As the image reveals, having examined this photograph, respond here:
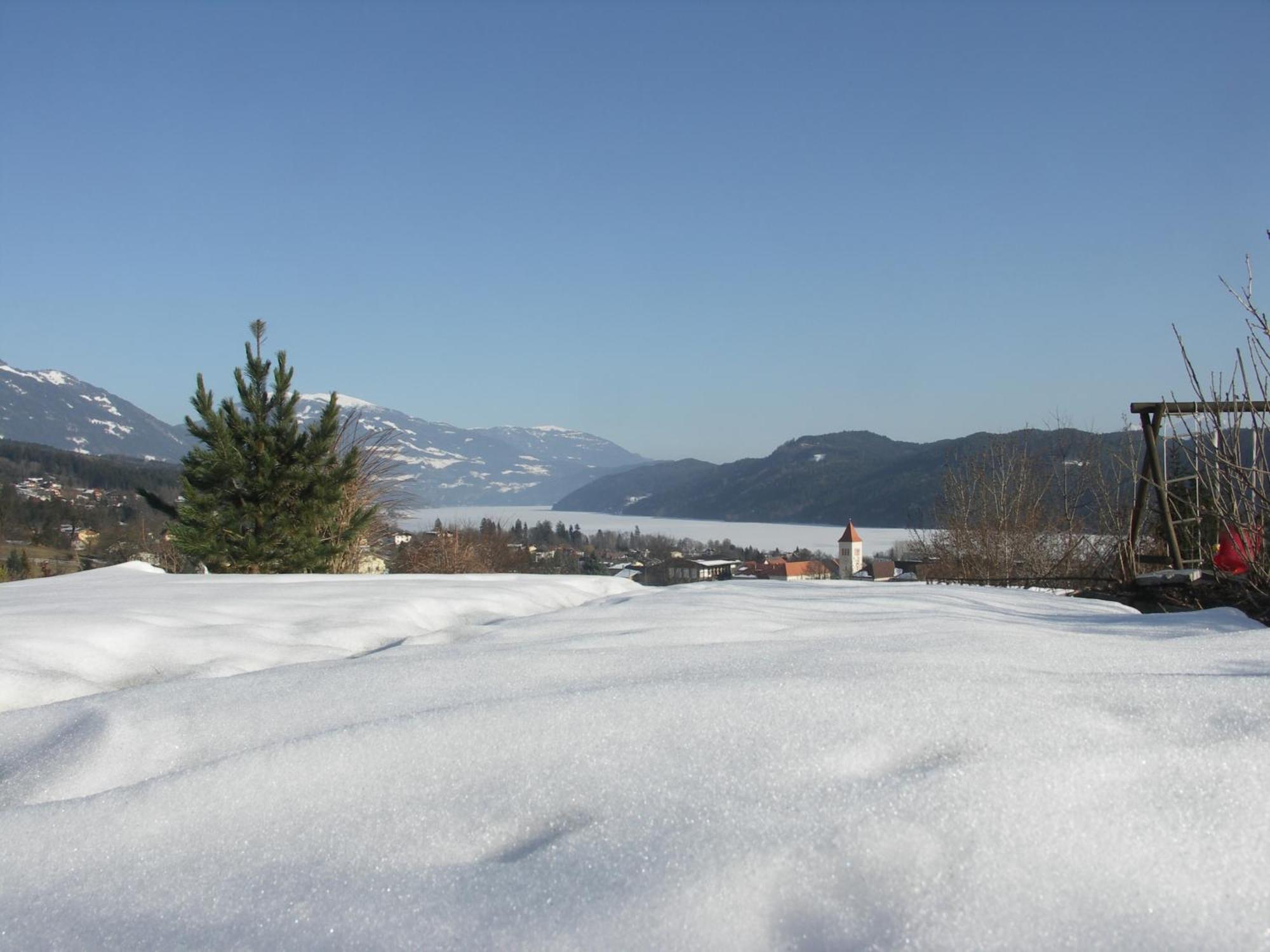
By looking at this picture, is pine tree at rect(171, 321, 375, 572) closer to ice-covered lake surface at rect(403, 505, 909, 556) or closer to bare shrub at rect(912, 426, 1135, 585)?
ice-covered lake surface at rect(403, 505, 909, 556)

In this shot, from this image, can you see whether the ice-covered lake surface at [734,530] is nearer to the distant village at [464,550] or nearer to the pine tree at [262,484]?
the distant village at [464,550]

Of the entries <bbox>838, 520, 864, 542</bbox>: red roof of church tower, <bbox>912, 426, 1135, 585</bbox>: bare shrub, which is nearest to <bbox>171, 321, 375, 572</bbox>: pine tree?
<bbox>912, 426, 1135, 585</bbox>: bare shrub

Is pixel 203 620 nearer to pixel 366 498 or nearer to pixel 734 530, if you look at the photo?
pixel 366 498

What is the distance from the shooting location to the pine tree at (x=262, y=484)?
13.7 metres

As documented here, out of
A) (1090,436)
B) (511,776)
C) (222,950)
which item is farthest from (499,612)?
(1090,436)

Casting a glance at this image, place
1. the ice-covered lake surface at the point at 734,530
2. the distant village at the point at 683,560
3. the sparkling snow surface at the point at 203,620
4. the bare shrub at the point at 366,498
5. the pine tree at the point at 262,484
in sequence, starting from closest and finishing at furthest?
the sparkling snow surface at the point at 203,620 < the pine tree at the point at 262,484 < the bare shrub at the point at 366,498 < the distant village at the point at 683,560 < the ice-covered lake surface at the point at 734,530

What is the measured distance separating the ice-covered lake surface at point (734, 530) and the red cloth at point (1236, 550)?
18.6 metres

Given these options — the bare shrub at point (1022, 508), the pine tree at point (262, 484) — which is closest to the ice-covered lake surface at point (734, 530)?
the pine tree at point (262, 484)

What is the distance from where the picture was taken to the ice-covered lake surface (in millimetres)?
43438

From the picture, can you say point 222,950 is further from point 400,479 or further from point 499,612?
point 400,479

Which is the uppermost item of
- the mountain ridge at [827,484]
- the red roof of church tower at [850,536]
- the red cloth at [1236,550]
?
the mountain ridge at [827,484]

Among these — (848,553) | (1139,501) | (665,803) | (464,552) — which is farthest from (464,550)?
(665,803)

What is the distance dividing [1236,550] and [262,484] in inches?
540

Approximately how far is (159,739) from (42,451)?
12238 cm
